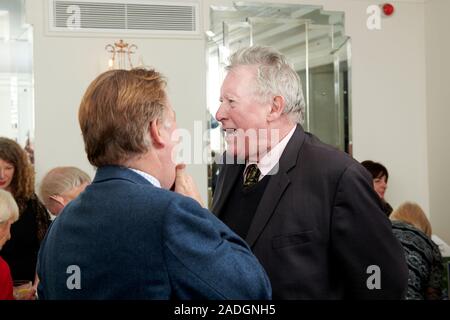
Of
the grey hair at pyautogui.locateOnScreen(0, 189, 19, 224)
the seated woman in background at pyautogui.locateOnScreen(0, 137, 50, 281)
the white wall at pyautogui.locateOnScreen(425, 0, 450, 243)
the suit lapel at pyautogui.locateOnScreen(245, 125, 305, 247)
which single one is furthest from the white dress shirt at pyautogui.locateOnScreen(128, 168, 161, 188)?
the white wall at pyautogui.locateOnScreen(425, 0, 450, 243)

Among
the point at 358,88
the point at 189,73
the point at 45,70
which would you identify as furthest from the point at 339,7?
the point at 45,70

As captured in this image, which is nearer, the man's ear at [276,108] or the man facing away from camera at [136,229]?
the man facing away from camera at [136,229]

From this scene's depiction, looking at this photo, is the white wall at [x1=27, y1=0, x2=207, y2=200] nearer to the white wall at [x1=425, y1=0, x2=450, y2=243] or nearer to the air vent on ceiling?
the air vent on ceiling

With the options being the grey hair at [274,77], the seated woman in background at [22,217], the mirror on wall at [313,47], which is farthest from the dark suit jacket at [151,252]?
the mirror on wall at [313,47]

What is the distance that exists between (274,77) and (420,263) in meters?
1.36

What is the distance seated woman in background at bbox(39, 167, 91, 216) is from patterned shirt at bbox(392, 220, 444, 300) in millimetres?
1517

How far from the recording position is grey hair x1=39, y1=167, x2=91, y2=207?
2.65 metres

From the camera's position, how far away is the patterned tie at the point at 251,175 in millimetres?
1787

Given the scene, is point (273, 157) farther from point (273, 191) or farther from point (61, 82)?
point (61, 82)

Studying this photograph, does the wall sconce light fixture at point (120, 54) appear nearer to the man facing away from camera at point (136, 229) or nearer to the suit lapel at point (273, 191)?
the suit lapel at point (273, 191)

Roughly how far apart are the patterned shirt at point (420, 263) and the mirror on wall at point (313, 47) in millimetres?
2342

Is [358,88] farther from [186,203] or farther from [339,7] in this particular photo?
[186,203]

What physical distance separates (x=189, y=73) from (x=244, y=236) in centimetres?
310

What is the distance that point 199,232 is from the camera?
1033 millimetres
